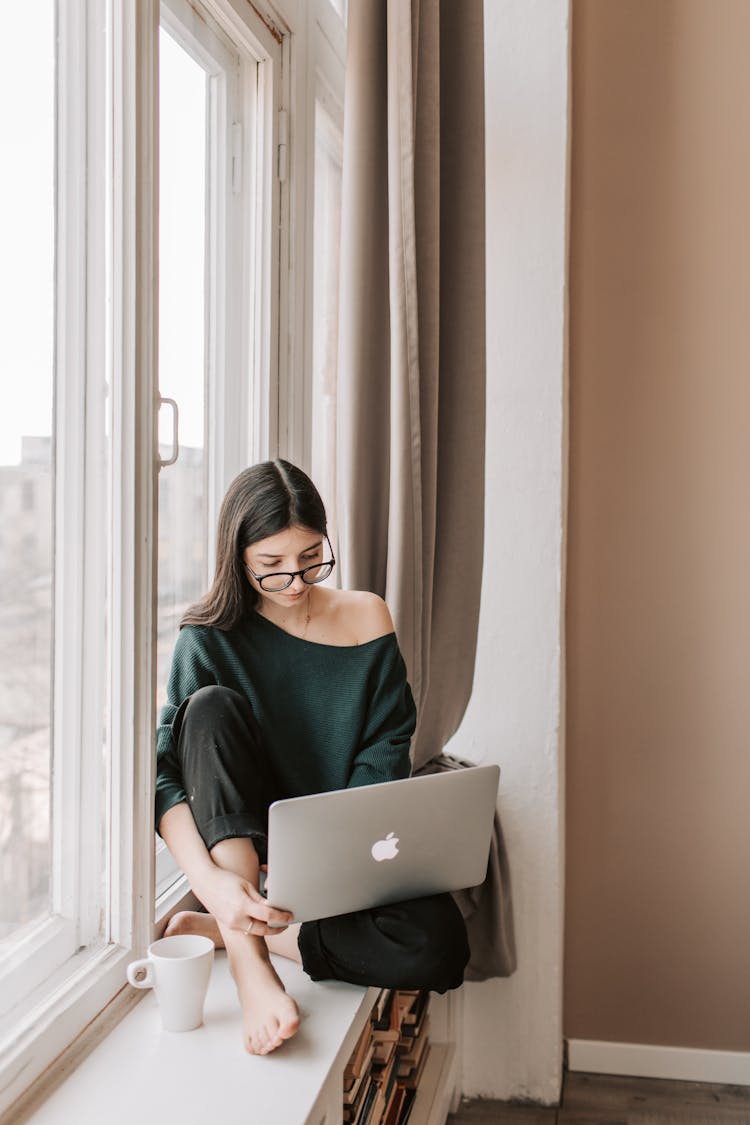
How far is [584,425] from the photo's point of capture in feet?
7.67

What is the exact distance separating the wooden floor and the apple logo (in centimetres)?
120

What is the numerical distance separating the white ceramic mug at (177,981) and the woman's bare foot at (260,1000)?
0.04m

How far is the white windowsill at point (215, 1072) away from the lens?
999 millimetres

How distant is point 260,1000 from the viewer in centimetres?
115

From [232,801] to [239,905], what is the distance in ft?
0.37

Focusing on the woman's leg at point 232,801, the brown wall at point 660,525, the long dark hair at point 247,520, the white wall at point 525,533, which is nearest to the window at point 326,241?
the white wall at point 525,533

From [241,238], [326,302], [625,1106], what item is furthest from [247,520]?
[625,1106]

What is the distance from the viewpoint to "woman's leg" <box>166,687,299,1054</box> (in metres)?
1.17

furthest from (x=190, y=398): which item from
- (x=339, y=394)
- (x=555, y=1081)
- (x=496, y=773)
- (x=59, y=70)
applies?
(x=555, y=1081)

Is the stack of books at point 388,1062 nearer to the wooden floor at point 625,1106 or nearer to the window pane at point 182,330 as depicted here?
the wooden floor at point 625,1106

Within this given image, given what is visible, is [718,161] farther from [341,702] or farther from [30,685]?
[30,685]

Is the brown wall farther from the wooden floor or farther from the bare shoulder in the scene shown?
the bare shoulder

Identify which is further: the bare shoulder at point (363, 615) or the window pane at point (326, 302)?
the window pane at point (326, 302)

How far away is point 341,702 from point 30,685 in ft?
1.33
